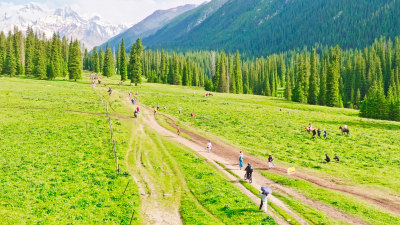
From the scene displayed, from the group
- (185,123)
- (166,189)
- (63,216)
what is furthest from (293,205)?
(185,123)

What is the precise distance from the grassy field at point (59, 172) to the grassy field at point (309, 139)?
21.6m

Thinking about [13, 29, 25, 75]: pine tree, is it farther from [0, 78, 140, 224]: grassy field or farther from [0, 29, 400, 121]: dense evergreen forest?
[0, 78, 140, 224]: grassy field

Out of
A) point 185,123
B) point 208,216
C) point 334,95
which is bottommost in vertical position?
point 208,216

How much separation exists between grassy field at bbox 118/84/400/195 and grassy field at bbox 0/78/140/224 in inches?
849

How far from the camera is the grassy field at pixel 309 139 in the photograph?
111ft

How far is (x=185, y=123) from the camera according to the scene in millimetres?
60281

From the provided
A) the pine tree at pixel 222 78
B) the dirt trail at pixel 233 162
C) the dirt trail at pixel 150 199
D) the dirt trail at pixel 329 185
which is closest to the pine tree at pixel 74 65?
the pine tree at pixel 222 78

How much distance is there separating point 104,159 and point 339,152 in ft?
112

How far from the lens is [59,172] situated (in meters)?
29.6

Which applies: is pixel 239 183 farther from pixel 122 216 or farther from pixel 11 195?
pixel 11 195

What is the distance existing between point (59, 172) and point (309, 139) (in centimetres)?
3945

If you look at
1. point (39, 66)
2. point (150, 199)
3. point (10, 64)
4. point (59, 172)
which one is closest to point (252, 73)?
point (39, 66)

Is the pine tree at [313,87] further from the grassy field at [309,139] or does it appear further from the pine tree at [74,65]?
the pine tree at [74,65]

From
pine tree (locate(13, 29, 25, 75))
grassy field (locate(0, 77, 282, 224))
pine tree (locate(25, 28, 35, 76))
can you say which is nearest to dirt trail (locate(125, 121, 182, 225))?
grassy field (locate(0, 77, 282, 224))
